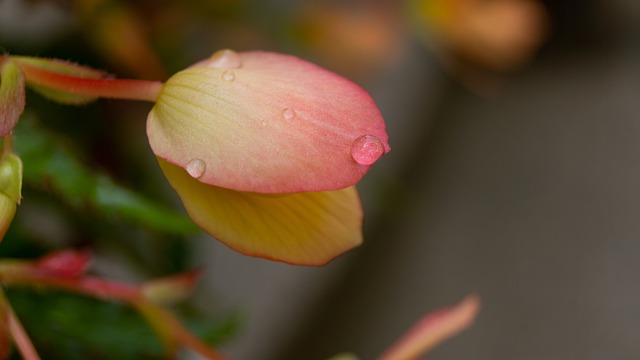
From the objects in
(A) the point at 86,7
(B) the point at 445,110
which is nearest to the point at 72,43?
(A) the point at 86,7

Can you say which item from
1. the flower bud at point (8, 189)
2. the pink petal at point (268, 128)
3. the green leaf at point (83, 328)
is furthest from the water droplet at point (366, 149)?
the green leaf at point (83, 328)

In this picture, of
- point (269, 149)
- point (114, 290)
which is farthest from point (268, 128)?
point (114, 290)

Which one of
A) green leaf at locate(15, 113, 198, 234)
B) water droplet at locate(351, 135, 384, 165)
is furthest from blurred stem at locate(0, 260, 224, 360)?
water droplet at locate(351, 135, 384, 165)

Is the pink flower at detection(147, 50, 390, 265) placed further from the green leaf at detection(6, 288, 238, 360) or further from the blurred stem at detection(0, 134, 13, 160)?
the green leaf at detection(6, 288, 238, 360)

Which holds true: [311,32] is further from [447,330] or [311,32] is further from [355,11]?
[447,330]

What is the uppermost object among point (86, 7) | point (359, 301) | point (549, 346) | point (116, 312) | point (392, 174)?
point (86, 7)

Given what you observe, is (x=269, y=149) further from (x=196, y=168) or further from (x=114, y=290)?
(x=114, y=290)

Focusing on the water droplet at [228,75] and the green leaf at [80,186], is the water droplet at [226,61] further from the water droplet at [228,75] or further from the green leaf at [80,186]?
the green leaf at [80,186]
